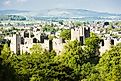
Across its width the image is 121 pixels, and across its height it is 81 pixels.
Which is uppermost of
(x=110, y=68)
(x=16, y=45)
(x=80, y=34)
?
(x=110, y=68)

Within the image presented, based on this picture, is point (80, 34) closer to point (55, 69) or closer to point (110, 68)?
point (110, 68)

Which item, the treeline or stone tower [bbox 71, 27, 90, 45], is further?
stone tower [bbox 71, 27, 90, 45]

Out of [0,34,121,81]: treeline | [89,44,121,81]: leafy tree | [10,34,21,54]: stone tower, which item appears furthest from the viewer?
[10,34,21,54]: stone tower

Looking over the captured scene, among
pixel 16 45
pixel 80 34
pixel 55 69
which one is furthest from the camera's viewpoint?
pixel 80 34

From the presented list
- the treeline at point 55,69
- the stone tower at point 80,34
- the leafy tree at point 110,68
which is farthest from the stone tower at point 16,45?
the leafy tree at point 110,68

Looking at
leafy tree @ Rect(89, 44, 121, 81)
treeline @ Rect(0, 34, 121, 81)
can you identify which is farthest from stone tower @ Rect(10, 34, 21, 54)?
leafy tree @ Rect(89, 44, 121, 81)

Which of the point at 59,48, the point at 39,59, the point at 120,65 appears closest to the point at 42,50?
the point at 59,48

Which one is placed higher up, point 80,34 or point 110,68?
point 110,68

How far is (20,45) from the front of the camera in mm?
57531

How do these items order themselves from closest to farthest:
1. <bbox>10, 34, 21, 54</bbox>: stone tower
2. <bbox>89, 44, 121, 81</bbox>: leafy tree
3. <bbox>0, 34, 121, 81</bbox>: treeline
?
<bbox>0, 34, 121, 81</bbox>: treeline, <bbox>89, 44, 121, 81</bbox>: leafy tree, <bbox>10, 34, 21, 54</bbox>: stone tower

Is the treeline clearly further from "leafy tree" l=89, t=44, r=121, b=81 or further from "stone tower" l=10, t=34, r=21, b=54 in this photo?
"stone tower" l=10, t=34, r=21, b=54

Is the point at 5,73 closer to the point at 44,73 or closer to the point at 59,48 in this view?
the point at 44,73

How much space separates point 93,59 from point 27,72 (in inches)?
667

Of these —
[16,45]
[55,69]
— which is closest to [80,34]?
[16,45]
